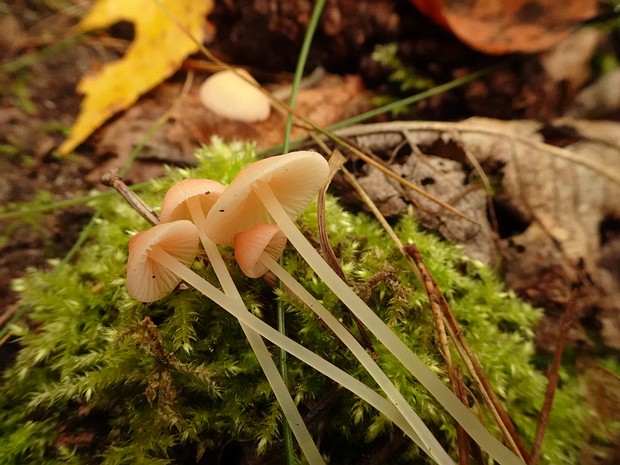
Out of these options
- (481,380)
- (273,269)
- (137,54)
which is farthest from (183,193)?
(137,54)

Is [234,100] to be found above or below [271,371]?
above

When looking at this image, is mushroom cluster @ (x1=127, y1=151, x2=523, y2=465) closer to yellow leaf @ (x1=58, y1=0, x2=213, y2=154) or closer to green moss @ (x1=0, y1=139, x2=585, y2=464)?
green moss @ (x1=0, y1=139, x2=585, y2=464)

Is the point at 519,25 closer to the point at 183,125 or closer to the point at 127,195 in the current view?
the point at 183,125

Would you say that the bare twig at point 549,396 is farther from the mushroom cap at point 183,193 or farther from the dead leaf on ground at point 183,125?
the dead leaf on ground at point 183,125

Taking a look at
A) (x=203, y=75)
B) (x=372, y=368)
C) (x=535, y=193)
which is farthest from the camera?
(x=203, y=75)

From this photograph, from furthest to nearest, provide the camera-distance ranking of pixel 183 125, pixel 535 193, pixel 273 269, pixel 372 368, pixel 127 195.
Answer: pixel 183 125 < pixel 535 193 < pixel 127 195 < pixel 273 269 < pixel 372 368

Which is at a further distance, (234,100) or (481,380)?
(234,100)

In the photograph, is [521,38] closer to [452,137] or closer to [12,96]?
[452,137]

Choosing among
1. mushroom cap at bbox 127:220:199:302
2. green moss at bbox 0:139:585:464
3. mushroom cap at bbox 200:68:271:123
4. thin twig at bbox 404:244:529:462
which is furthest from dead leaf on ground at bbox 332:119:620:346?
mushroom cap at bbox 127:220:199:302
